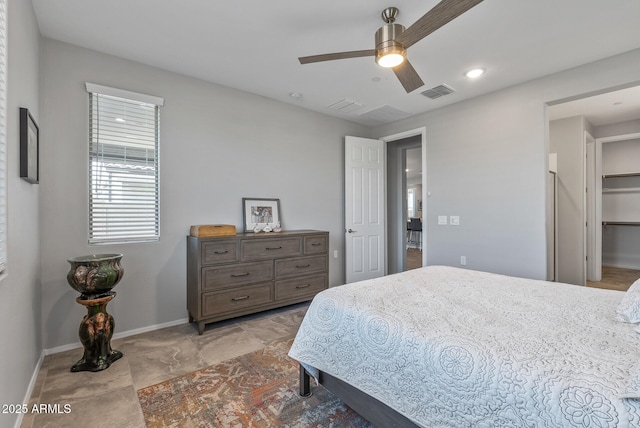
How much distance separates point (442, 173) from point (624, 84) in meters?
1.85

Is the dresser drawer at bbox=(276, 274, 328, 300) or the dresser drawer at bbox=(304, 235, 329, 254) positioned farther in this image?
the dresser drawer at bbox=(304, 235, 329, 254)

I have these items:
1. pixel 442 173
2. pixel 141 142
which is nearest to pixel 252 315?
pixel 141 142

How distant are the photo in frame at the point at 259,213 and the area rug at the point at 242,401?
1657mm

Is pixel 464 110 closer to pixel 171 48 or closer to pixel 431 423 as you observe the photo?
pixel 171 48

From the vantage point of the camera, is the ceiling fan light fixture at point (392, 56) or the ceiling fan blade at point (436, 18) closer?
the ceiling fan blade at point (436, 18)

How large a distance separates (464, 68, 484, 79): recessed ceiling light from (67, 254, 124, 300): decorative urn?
3725mm

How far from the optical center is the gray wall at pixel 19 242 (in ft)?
4.87

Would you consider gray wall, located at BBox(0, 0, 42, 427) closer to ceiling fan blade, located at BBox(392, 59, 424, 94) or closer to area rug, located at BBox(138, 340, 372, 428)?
area rug, located at BBox(138, 340, 372, 428)

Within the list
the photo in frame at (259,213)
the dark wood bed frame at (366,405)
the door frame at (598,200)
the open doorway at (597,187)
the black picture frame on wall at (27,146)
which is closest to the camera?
the dark wood bed frame at (366,405)

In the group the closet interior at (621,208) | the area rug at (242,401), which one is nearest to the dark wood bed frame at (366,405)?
the area rug at (242,401)

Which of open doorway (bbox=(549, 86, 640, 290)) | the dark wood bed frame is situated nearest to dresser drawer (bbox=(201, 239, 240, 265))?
the dark wood bed frame

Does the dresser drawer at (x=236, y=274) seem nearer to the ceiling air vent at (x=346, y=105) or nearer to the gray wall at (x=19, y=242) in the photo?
the gray wall at (x=19, y=242)

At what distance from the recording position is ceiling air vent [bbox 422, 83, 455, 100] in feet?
11.1

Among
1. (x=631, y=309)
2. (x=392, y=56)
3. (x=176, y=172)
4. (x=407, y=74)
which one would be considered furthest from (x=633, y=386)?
(x=176, y=172)
